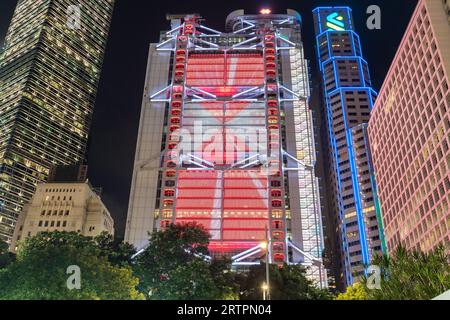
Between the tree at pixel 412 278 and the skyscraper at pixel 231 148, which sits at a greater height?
the skyscraper at pixel 231 148

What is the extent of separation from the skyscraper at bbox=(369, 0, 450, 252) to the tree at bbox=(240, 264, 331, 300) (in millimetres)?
32851

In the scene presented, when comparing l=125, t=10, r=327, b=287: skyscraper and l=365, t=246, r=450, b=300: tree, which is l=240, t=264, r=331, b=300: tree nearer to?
l=365, t=246, r=450, b=300: tree

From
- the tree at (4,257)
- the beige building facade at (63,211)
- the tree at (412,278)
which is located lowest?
the tree at (412,278)

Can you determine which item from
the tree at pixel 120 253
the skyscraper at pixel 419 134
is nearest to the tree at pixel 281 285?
the tree at pixel 120 253

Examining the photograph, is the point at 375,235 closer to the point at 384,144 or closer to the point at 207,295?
the point at 384,144

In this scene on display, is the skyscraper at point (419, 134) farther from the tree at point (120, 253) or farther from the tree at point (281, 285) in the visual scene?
the tree at point (120, 253)

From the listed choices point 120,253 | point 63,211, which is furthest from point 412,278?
point 63,211

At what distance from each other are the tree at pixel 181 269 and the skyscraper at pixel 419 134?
4361 centimetres

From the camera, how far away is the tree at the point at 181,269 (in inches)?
1885

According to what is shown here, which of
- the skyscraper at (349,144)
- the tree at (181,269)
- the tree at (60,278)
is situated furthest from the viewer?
the skyscraper at (349,144)

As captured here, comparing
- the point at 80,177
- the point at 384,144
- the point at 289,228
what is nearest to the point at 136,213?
the point at 289,228

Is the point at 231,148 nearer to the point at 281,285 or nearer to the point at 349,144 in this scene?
the point at 281,285

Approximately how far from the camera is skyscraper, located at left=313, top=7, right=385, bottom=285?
13488 cm
